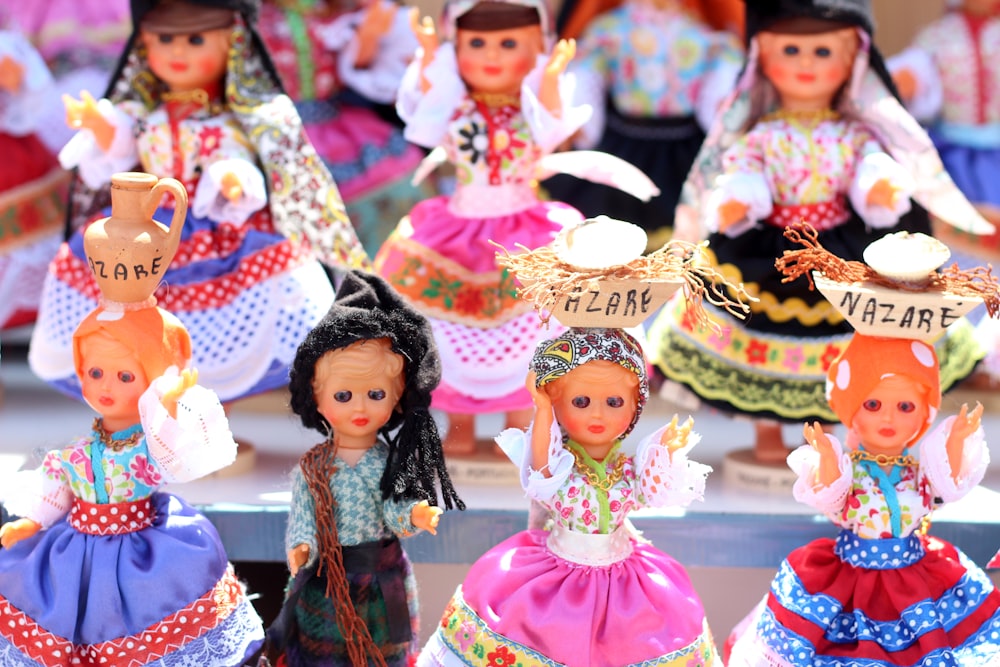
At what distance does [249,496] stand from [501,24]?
4.43 ft

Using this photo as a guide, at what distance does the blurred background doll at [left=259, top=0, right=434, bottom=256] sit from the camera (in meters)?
4.89

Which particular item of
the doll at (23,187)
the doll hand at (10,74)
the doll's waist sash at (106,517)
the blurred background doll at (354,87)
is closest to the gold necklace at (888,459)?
the doll's waist sash at (106,517)

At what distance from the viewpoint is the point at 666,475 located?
3.01 m

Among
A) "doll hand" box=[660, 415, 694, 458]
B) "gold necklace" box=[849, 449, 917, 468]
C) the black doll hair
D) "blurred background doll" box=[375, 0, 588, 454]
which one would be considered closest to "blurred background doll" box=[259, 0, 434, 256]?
"blurred background doll" box=[375, 0, 588, 454]

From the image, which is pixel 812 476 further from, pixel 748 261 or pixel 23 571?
pixel 23 571

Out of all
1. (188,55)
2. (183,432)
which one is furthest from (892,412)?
(188,55)

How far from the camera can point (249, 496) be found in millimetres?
3846

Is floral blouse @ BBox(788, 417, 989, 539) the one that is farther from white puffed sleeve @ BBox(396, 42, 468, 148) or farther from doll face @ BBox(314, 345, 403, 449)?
white puffed sleeve @ BBox(396, 42, 468, 148)

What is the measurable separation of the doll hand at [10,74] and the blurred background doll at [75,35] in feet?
0.97

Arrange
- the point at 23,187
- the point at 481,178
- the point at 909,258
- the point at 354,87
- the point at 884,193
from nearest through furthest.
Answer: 1. the point at 909,258
2. the point at 884,193
3. the point at 481,178
4. the point at 23,187
5. the point at 354,87

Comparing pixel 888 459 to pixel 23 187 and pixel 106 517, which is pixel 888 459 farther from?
pixel 23 187

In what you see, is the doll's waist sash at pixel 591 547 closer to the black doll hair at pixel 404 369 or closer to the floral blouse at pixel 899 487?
the black doll hair at pixel 404 369

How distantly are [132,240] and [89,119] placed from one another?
3.41ft

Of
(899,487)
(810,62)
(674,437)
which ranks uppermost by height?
(810,62)
